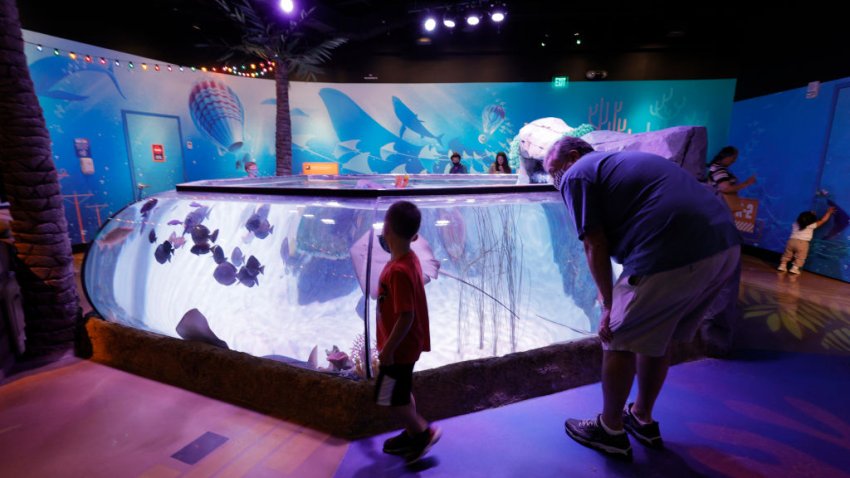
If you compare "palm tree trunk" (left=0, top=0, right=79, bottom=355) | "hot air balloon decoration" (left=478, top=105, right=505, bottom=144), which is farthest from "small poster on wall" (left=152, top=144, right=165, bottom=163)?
"hot air balloon decoration" (left=478, top=105, right=505, bottom=144)

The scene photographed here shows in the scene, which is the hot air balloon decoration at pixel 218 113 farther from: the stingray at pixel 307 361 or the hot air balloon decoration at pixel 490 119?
the stingray at pixel 307 361

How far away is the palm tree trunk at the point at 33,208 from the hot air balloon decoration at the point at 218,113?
552cm

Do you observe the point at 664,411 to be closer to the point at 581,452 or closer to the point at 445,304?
the point at 581,452

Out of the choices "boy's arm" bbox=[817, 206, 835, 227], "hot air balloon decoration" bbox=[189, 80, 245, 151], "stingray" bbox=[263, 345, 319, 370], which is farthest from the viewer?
"hot air balloon decoration" bbox=[189, 80, 245, 151]

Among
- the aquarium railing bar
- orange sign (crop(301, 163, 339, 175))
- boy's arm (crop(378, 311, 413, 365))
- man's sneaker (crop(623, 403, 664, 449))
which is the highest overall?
orange sign (crop(301, 163, 339, 175))

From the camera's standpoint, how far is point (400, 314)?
1.57m

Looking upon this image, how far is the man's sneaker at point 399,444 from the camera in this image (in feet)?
6.03

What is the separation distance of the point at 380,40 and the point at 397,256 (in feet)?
30.5

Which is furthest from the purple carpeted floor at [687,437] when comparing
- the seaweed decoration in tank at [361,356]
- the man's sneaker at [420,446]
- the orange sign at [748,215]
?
the orange sign at [748,215]

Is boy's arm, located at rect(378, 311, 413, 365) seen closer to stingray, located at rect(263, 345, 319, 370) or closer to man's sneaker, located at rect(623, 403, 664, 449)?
stingray, located at rect(263, 345, 319, 370)

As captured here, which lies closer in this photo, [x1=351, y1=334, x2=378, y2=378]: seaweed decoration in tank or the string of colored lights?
[x1=351, y1=334, x2=378, y2=378]: seaweed decoration in tank

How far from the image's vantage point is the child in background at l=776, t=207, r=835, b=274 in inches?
215

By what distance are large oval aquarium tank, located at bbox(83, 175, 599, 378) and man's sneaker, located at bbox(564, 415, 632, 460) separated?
2.71 feet

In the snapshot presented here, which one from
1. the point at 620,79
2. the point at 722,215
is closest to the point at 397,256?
the point at 722,215
